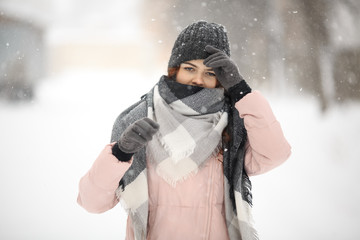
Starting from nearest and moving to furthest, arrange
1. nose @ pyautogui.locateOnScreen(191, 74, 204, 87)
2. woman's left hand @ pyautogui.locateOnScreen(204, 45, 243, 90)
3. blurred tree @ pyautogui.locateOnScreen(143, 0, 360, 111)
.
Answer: woman's left hand @ pyautogui.locateOnScreen(204, 45, 243, 90) < nose @ pyautogui.locateOnScreen(191, 74, 204, 87) < blurred tree @ pyautogui.locateOnScreen(143, 0, 360, 111)

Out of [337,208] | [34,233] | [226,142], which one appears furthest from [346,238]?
[34,233]

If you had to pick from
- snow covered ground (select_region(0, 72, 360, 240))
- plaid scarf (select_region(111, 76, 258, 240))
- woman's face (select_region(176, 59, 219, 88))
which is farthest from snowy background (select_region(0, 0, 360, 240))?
woman's face (select_region(176, 59, 219, 88))

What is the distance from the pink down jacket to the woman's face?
0.17 metres

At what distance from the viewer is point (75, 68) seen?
3.51 meters

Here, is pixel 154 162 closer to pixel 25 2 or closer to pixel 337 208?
pixel 337 208

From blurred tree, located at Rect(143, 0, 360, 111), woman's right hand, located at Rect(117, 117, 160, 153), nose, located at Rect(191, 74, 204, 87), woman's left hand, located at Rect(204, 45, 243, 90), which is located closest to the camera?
woman's right hand, located at Rect(117, 117, 160, 153)

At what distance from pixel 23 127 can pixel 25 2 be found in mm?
1369

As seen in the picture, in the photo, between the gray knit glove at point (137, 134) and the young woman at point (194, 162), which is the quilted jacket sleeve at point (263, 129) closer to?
the young woman at point (194, 162)

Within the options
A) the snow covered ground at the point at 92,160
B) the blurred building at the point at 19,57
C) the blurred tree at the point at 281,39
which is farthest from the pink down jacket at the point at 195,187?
the blurred building at the point at 19,57

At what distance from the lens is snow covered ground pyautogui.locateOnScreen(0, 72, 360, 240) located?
2.10 m

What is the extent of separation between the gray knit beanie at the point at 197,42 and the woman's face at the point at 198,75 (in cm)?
2

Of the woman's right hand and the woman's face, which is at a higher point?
the woman's face

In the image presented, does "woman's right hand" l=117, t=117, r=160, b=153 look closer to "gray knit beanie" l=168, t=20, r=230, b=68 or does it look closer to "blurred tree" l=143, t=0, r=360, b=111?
"gray knit beanie" l=168, t=20, r=230, b=68

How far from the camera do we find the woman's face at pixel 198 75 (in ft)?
3.14
